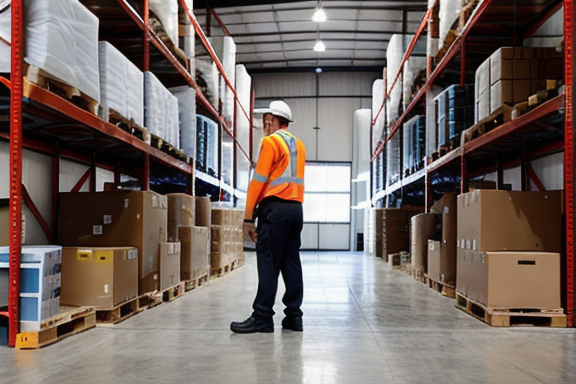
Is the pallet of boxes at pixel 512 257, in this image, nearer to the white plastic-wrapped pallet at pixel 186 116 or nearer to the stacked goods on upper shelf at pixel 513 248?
the stacked goods on upper shelf at pixel 513 248

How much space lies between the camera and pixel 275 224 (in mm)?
4289

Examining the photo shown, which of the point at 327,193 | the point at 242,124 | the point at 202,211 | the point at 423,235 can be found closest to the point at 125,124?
the point at 202,211

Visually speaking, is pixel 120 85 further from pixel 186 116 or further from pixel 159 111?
pixel 186 116

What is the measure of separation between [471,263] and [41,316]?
369 centimetres

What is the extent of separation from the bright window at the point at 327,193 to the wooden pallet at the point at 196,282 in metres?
12.5

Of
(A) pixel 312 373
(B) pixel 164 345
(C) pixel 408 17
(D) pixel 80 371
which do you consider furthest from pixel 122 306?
(C) pixel 408 17

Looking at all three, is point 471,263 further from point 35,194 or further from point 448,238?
point 35,194

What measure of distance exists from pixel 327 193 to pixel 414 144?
1083cm

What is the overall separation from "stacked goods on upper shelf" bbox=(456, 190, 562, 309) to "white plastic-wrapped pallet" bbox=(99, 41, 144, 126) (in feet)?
11.0

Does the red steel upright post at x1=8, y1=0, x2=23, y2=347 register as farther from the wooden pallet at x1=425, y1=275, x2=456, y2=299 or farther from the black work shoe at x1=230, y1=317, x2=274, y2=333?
the wooden pallet at x1=425, y1=275, x2=456, y2=299

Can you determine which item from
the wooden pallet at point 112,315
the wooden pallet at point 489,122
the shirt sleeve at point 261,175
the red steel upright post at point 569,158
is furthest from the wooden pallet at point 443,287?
the wooden pallet at point 112,315

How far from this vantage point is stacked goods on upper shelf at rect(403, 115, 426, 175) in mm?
9547

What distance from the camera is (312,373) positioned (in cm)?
315

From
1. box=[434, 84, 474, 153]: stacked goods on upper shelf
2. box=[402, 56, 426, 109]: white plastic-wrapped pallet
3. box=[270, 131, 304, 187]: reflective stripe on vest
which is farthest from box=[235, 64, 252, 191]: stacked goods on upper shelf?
box=[270, 131, 304, 187]: reflective stripe on vest
